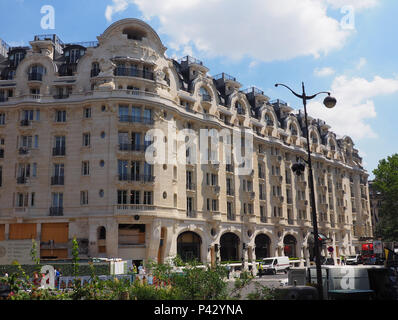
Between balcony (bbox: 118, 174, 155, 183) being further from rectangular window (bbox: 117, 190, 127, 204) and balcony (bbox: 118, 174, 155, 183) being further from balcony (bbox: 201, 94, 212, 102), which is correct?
balcony (bbox: 201, 94, 212, 102)

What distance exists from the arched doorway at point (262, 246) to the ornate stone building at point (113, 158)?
5.79 ft

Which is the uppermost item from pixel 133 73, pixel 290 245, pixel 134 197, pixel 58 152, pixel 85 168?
pixel 133 73

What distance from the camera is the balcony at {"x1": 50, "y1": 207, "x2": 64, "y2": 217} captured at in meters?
39.3

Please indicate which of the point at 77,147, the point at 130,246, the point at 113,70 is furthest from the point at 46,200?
the point at 113,70

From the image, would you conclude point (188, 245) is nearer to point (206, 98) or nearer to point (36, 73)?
point (206, 98)

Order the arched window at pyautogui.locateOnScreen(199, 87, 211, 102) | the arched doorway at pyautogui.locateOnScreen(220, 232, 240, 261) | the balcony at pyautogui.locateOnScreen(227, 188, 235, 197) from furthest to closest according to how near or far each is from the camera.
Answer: the balcony at pyautogui.locateOnScreen(227, 188, 235, 197), the arched window at pyautogui.locateOnScreen(199, 87, 211, 102), the arched doorway at pyautogui.locateOnScreen(220, 232, 240, 261)

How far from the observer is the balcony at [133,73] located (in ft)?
136

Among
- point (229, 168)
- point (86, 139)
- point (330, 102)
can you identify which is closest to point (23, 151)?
point (86, 139)

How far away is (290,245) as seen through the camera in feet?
194

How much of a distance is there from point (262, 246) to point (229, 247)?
689cm

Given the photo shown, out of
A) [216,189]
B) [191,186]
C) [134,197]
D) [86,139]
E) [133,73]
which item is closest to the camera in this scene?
[134,197]

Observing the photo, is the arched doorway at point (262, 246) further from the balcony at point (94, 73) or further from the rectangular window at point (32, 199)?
the balcony at point (94, 73)

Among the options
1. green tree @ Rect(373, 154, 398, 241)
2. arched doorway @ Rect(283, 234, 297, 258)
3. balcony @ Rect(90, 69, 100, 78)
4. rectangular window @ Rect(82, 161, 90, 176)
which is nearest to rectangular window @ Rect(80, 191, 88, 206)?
rectangular window @ Rect(82, 161, 90, 176)

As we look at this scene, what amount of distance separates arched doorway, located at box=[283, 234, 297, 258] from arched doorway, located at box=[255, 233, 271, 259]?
13.2 ft
